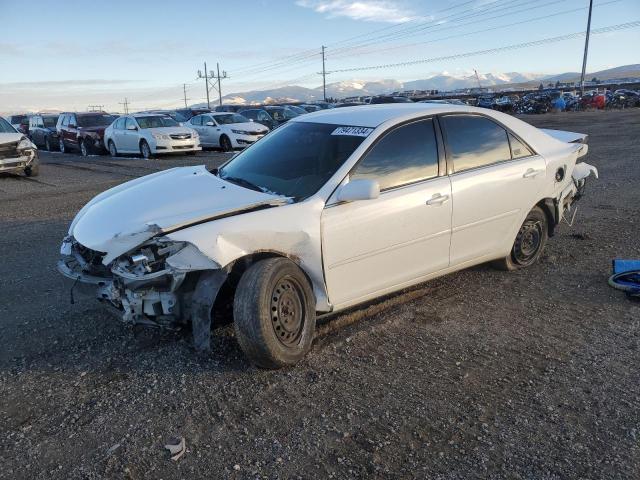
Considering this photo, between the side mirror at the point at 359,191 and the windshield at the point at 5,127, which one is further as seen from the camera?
the windshield at the point at 5,127

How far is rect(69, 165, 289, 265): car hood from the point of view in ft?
10.9

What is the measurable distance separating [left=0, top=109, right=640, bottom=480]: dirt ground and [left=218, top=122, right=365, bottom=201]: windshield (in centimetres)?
113

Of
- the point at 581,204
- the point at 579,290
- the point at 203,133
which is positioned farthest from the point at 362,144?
the point at 203,133

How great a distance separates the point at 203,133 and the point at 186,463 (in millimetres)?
19045

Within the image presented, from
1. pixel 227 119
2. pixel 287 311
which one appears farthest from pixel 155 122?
pixel 287 311

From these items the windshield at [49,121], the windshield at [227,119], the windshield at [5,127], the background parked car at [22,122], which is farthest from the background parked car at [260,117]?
the background parked car at [22,122]

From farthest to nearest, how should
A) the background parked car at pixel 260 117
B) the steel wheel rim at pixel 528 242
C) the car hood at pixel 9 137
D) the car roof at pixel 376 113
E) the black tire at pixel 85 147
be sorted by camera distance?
1. the background parked car at pixel 260 117
2. the black tire at pixel 85 147
3. the car hood at pixel 9 137
4. the steel wheel rim at pixel 528 242
5. the car roof at pixel 376 113

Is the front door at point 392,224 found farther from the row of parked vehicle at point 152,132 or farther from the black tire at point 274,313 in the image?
the row of parked vehicle at point 152,132

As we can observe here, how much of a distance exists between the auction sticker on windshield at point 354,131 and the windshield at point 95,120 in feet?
63.6

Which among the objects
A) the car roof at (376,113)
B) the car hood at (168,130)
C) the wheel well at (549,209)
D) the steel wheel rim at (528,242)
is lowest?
the steel wheel rim at (528,242)

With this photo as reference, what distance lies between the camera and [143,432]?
2.88m

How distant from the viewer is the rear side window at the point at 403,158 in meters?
3.95

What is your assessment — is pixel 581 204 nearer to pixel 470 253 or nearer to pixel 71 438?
pixel 470 253

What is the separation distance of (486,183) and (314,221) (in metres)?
1.76
